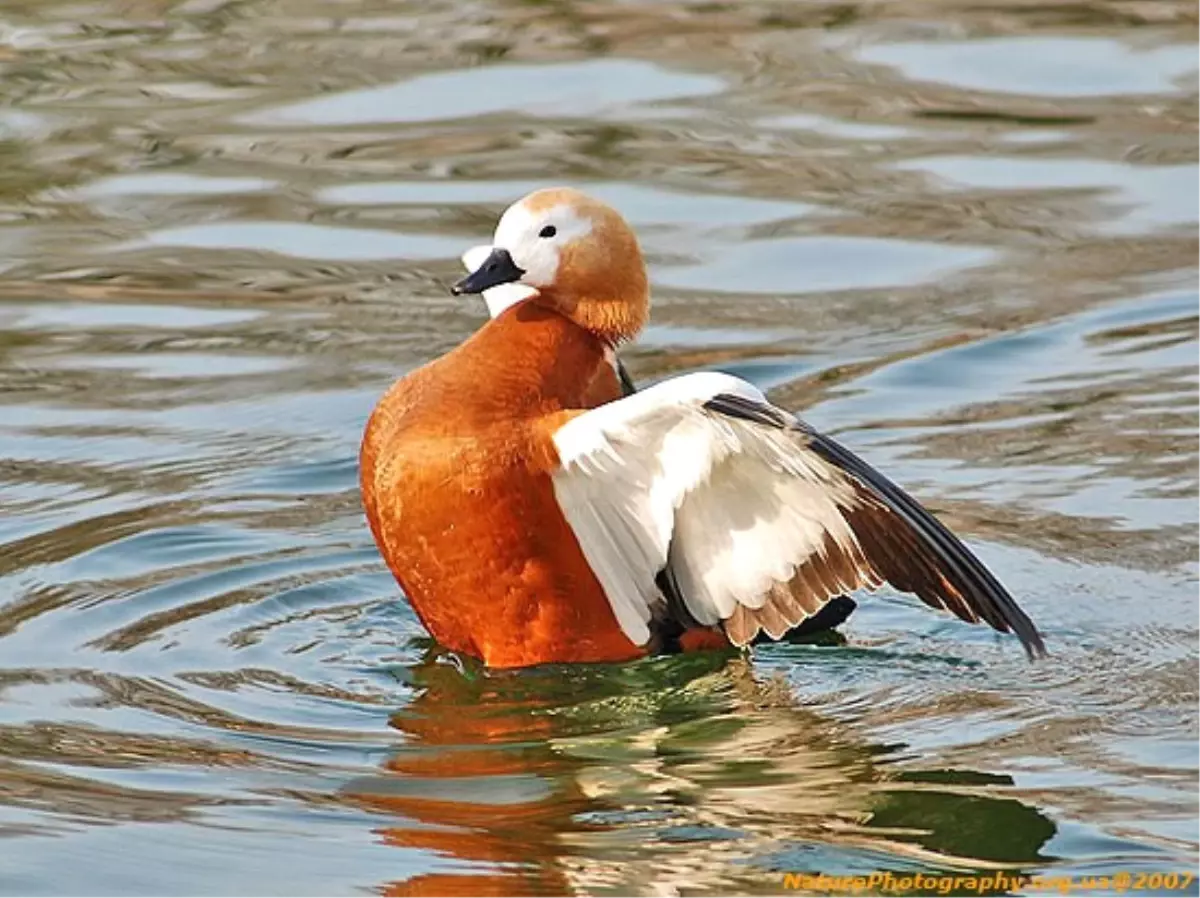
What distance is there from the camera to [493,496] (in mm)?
6863

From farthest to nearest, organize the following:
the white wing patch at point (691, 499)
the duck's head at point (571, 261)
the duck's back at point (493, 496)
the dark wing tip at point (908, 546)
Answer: the duck's head at point (571, 261) < the duck's back at point (493, 496) < the white wing patch at point (691, 499) < the dark wing tip at point (908, 546)

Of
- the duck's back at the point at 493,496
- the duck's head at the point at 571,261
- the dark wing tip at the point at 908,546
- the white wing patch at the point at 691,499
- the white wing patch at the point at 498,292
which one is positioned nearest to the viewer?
the dark wing tip at the point at 908,546

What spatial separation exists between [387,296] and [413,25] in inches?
121

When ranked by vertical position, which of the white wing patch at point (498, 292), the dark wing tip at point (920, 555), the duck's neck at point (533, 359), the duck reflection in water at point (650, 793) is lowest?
the duck reflection in water at point (650, 793)

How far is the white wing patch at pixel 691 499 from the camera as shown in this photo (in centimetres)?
648

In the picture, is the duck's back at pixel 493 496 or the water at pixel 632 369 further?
the duck's back at pixel 493 496

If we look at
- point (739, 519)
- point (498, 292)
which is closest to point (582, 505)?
point (739, 519)

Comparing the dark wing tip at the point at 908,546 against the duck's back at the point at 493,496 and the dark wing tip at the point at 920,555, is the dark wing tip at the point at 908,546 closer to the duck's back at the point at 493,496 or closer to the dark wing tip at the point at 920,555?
the dark wing tip at the point at 920,555

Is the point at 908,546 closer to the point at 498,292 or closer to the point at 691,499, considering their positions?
the point at 691,499

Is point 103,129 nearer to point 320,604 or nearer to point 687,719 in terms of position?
point 320,604

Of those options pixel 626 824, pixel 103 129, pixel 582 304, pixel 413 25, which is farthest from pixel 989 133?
pixel 626 824

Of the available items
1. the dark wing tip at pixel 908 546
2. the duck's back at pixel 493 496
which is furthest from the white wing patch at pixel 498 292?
the dark wing tip at pixel 908 546

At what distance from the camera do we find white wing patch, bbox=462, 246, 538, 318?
7223 millimetres

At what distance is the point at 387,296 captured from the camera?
1012cm
